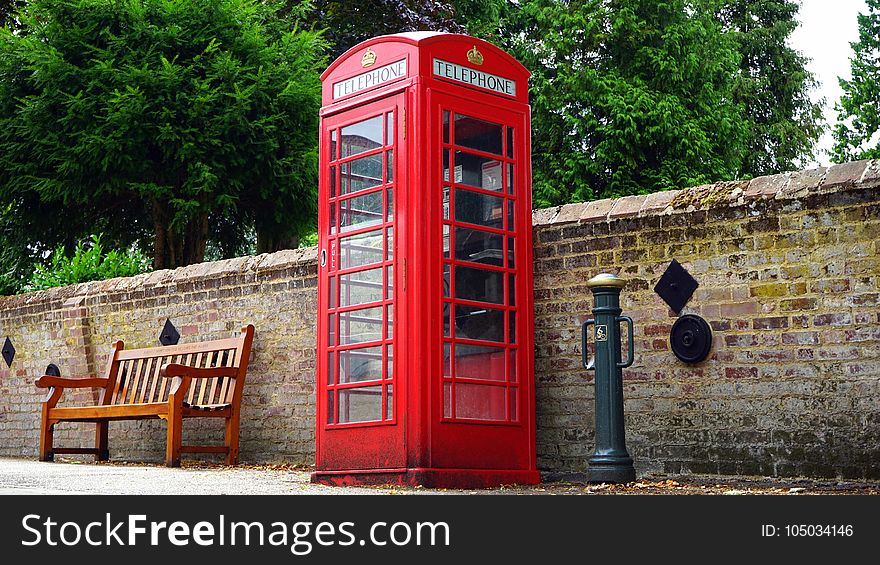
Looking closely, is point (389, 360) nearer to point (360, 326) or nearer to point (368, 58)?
point (360, 326)

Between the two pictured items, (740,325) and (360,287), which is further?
(360,287)

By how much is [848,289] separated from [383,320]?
8.88ft

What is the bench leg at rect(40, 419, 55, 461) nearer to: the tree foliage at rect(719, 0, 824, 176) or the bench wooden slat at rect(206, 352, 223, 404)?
the bench wooden slat at rect(206, 352, 223, 404)

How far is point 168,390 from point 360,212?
3.43 metres

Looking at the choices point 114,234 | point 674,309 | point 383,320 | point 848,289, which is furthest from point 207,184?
point 848,289

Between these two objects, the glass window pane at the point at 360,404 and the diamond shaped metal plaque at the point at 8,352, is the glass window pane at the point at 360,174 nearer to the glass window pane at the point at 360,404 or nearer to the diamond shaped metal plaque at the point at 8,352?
the glass window pane at the point at 360,404

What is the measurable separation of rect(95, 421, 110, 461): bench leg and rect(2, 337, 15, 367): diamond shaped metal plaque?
95.5 inches

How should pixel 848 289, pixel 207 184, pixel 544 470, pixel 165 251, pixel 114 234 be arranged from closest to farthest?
1. pixel 848 289
2. pixel 544 470
3. pixel 207 184
4. pixel 165 251
5. pixel 114 234

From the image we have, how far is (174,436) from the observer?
878 cm

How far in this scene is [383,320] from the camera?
708 cm

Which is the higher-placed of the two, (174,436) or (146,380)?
(146,380)

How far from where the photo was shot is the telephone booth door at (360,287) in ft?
23.2

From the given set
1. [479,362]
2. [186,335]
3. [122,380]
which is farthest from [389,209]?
[122,380]
